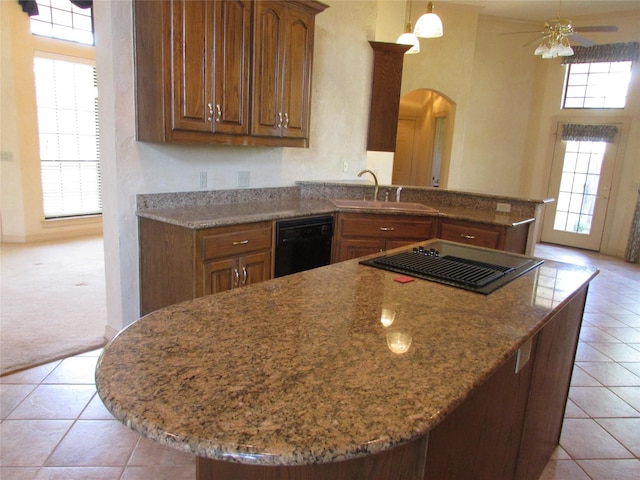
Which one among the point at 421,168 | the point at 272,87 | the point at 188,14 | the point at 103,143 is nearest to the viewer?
the point at 188,14

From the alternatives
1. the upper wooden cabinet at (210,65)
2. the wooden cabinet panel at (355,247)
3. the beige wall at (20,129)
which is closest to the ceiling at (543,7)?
the wooden cabinet panel at (355,247)

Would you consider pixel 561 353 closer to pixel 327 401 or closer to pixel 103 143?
pixel 327 401

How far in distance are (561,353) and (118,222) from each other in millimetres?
2570

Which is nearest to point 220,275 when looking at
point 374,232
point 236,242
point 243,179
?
point 236,242

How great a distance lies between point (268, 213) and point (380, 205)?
126cm

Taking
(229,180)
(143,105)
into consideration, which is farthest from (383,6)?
(143,105)

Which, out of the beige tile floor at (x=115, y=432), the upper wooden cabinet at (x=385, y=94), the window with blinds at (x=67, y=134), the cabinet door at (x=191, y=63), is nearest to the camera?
the beige tile floor at (x=115, y=432)

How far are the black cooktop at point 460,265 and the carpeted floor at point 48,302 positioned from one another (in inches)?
90.6

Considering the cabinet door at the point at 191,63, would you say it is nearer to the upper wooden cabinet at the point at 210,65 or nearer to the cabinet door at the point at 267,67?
the upper wooden cabinet at the point at 210,65

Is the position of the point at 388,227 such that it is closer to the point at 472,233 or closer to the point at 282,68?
the point at 472,233

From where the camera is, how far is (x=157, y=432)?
2.38 ft

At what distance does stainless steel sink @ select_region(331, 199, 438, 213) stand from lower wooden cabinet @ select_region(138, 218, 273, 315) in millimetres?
958

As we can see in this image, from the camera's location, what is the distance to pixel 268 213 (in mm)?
3078

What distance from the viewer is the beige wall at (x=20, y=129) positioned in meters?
5.34
